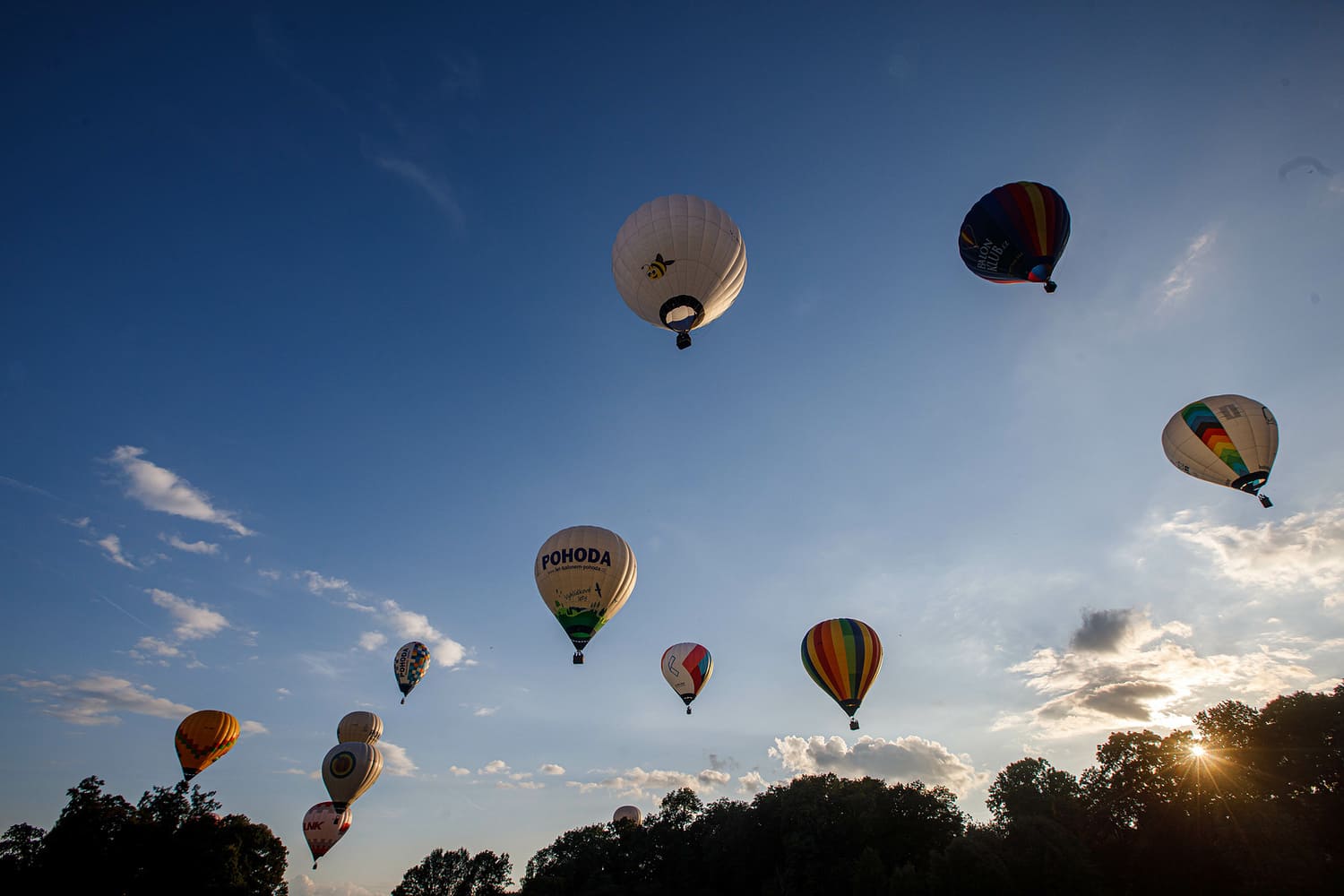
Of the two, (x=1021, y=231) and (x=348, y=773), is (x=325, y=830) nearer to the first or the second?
(x=348, y=773)

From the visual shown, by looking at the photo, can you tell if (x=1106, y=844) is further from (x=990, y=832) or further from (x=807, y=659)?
(x=807, y=659)

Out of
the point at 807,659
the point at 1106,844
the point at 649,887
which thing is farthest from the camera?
the point at 649,887

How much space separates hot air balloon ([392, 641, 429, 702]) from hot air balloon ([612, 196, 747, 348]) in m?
32.8

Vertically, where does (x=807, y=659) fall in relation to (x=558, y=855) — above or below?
above

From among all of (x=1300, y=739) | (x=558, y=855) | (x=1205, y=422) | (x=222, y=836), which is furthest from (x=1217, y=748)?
(x=222, y=836)

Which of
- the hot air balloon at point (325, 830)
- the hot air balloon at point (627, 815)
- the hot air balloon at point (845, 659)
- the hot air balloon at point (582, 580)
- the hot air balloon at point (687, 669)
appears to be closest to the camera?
the hot air balloon at point (582, 580)

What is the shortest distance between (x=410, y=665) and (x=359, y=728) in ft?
26.7

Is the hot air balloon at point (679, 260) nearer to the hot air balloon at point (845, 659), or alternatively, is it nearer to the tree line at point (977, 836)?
the hot air balloon at point (845, 659)

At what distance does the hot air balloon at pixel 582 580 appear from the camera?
21.3 metres

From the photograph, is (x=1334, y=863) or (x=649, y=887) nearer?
(x=1334, y=863)

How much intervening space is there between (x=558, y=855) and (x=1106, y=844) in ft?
144

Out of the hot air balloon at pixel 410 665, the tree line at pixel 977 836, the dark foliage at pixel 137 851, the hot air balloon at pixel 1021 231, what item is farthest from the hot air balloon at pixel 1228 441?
the dark foliage at pixel 137 851

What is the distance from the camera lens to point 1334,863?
995 inches

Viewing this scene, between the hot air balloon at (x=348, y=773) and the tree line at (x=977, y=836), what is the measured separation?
35.8 ft
